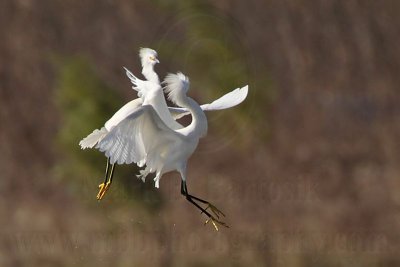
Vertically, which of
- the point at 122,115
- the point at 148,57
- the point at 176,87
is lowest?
the point at 122,115

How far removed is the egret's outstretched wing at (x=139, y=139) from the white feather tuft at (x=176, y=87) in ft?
0.62

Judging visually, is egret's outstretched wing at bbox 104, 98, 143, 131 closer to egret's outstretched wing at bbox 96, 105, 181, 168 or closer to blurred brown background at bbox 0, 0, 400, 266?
egret's outstretched wing at bbox 96, 105, 181, 168

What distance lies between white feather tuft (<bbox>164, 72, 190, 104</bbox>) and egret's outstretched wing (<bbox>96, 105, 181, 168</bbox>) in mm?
189

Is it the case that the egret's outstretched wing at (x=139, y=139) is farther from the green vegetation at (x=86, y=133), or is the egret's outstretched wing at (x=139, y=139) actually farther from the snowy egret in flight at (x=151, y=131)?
the green vegetation at (x=86, y=133)

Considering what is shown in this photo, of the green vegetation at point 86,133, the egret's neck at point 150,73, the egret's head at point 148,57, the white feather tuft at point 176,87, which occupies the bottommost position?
the white feather tuft at point 176,87

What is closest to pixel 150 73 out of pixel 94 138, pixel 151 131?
pixel 151 131

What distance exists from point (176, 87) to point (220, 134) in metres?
6.61

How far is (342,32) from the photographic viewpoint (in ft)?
47.4

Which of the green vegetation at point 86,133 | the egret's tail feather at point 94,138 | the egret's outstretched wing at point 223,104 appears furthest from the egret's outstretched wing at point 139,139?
the green vegetation at point 86,133

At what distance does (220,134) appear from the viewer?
1262cm

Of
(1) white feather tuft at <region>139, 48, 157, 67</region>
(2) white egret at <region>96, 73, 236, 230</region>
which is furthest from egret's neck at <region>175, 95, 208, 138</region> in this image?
(1) white feather tuft at <region>139, 48, 157, 67</region>

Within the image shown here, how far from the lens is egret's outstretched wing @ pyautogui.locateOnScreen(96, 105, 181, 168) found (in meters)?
5.67

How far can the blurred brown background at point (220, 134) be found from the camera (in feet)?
40.1

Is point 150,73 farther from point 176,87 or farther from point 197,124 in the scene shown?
point 197,124
